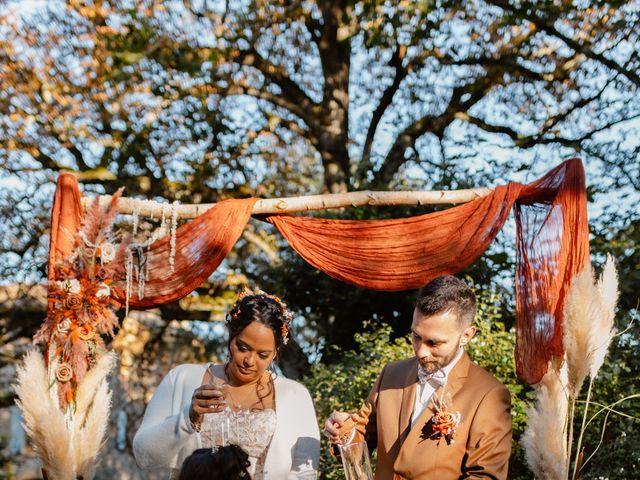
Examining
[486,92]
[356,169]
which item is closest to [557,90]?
[486,92]

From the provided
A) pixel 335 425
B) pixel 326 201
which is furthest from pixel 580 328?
pixel 326 201

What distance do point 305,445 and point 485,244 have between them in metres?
2.10

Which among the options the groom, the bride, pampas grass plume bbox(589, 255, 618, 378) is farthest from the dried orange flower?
pampas grass plume bbox(589, 255, 618, 378)

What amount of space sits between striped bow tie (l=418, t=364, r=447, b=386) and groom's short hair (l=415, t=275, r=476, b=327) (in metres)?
0.23

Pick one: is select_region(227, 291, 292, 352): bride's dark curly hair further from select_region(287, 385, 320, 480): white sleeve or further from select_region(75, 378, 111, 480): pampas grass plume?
select_region(75, 378, 111, 480): pampas grass plume

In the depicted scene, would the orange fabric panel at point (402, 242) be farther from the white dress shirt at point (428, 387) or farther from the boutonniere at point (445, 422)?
the boutonniere at point (445, 422)

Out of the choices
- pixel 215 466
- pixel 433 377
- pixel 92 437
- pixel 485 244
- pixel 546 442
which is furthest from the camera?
pixel 485 244

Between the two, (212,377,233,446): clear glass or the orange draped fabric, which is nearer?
(212,377,233,446): clear glass

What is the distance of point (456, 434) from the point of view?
297 cm

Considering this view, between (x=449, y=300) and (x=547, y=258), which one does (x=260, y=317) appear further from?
(x=547, y=258)

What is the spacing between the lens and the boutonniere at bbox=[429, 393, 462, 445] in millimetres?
2924

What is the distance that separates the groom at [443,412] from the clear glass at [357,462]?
0.13 meters

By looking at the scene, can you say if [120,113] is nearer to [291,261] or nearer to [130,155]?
[130,155]

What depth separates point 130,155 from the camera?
891 centimetres
